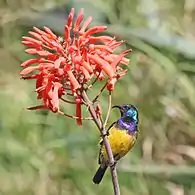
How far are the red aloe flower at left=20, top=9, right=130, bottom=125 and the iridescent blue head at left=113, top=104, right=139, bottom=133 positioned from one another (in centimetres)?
16

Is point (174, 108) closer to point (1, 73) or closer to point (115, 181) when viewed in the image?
point (1, 73)

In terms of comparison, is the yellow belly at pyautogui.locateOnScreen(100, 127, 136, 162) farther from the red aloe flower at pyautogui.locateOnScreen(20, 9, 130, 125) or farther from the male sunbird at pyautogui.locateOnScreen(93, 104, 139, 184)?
the red aloe flower at pyautogui.locateOnScreen(20, 9, 130, 125)

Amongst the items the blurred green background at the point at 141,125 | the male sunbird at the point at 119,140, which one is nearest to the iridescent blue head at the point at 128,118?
the male sunbird at the point at 119,140

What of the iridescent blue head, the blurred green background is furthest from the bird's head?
the blurred green background

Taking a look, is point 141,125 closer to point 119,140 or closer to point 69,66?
point 119,140

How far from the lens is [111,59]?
1043 mm

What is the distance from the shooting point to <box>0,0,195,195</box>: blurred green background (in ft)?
9.09

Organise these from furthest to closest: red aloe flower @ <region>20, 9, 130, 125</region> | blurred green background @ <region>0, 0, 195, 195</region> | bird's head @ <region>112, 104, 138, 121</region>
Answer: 1. blurred green background @ <region>0, 0, 195, 195</region>
2. bird's head @ <region>112, 104, 138, 121</region>
3. red aloe flower @ <region>20, 9, 130, 125</region>

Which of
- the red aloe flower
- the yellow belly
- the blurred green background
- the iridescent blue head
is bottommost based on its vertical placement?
the blurred green background

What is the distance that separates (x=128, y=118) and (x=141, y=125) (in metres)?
1.63

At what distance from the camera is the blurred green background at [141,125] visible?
2.77m

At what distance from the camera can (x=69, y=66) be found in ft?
3.36

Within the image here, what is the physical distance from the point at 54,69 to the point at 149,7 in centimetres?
211

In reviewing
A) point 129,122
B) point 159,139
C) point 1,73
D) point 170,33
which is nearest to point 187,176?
point 159,139
